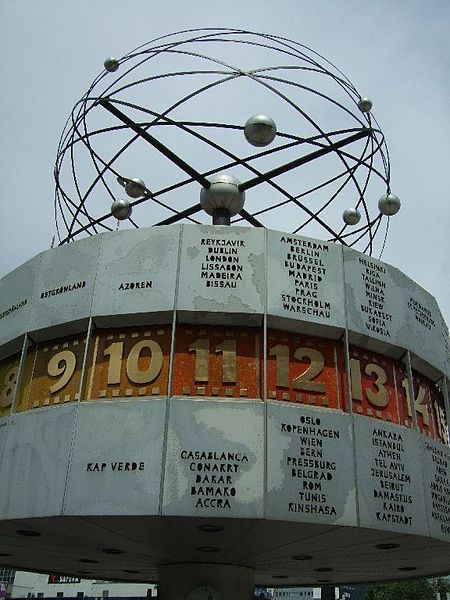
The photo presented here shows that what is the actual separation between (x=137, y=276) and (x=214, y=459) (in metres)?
4.79

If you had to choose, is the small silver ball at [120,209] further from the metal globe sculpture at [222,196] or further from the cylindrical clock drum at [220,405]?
the cylindrical clock drum at [220,405]

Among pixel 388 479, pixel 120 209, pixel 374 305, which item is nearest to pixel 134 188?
pixel 120 209

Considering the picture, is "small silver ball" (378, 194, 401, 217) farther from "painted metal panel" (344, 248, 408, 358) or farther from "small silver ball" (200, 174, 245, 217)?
"small silver ball" (200, 174, 245, 217)

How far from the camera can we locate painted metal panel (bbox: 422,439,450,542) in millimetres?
13789

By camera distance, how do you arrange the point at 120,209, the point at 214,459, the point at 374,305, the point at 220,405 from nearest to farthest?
the point at 214,459 < the point at 220,405 < the point at 374,305 < the point at 120,209

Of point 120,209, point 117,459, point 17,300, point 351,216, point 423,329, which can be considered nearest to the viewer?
point 117,459

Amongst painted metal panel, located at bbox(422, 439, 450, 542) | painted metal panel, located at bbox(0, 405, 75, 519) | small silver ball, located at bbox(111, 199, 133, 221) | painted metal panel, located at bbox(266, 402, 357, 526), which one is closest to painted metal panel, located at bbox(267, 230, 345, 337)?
painted metal panel, located at bbox(266, 402, 357, 526)

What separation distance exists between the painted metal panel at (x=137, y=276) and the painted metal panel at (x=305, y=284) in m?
2.39

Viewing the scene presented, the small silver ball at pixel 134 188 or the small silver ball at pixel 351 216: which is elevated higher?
the small silver ball at pixel 351 216

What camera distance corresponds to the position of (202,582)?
16109mm

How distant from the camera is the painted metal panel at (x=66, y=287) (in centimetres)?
1452

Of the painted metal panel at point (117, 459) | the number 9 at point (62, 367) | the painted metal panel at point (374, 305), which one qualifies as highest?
the painted metal panel at point (374, 305)

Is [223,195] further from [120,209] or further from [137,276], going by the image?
[137,276]

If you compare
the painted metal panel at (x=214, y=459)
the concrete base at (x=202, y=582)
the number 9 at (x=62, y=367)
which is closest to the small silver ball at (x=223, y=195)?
the number 9 at (x=62, y=367)
